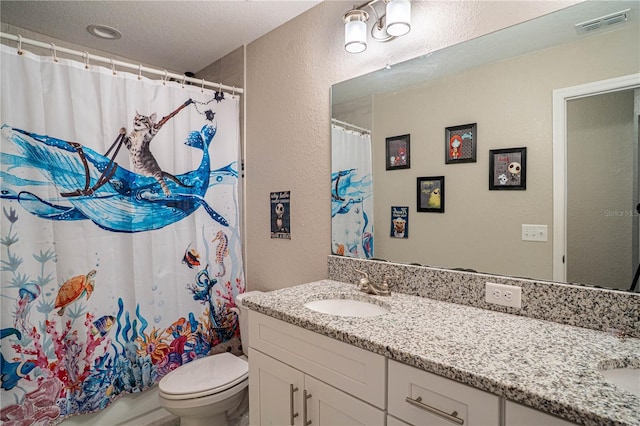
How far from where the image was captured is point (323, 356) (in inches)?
44.6

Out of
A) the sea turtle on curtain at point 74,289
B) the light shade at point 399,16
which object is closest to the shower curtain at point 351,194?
the light shade at point 399,16

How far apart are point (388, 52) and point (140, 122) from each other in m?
1.45

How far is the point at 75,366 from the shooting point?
67.0 inches

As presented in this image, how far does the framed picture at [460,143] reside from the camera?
4.43 feet

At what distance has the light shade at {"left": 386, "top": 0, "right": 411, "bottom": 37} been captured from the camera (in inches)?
55.6

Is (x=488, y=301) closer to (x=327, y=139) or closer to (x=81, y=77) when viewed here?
(x=327, y=139)

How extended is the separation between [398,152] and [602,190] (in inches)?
30.5

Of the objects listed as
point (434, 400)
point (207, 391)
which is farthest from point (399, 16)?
point (207, 391)

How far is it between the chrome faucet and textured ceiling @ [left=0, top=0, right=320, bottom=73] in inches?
61.2

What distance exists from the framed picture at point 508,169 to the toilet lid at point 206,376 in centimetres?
161

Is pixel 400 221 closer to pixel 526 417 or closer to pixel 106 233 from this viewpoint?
pixel 526 417

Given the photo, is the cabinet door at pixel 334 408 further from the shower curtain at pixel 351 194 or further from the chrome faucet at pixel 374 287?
the shower curtain at pixel 351 194

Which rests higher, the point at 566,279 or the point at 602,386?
the point at 566,279

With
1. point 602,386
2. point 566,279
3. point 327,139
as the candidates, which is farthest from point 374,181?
point 602,386
